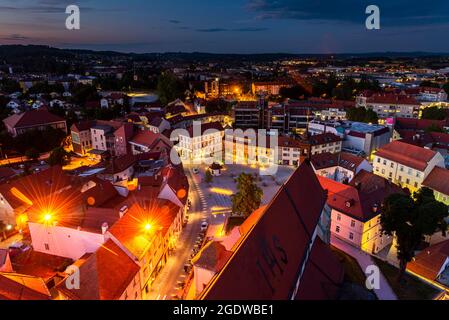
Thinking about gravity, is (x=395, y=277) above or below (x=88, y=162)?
below

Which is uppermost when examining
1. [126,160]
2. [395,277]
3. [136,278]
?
[126,160]

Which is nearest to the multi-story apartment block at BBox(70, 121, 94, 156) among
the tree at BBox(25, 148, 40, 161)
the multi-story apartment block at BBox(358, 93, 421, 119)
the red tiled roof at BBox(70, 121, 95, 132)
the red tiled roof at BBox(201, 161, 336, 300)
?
the red tiled roof at BBox(70, 121, 95, 132)

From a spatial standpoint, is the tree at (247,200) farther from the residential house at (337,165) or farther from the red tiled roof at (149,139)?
the red tiled roof at (149,139)

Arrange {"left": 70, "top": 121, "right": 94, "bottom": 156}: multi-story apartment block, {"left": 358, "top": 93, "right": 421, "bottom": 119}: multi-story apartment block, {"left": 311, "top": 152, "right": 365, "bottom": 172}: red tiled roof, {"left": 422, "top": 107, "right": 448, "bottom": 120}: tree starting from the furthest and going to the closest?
{"left": 358, "top": 93, "right": 421, "bottom": 119}: multi-story apartment block → {"left": 422, "top": 107, "right": 448, "bottom": 120}: tree → {"left": 70, "top": 121, "right": 94, "bottom": 156}: multi-story apartment block → {"left": 311, "top": 152, "right": 365, "bottom": 172}: red tiled roof

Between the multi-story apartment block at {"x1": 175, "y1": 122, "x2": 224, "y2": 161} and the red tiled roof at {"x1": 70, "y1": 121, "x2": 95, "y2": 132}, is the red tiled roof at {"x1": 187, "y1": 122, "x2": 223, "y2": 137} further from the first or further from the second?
the red tiled roof at {"x1": 70, "y1": 121, "x2": 95, "y2": 132}

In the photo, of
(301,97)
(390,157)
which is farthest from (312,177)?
(301,97)

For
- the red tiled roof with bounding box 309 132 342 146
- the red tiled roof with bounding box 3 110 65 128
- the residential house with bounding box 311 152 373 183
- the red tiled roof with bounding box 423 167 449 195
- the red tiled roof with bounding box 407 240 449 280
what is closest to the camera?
the red tiled roof with bounding box 407 240 449 280
